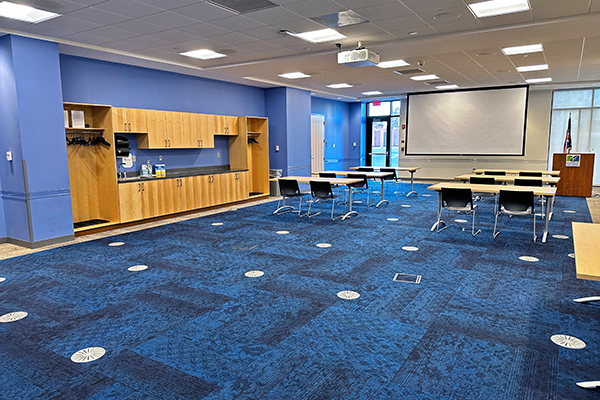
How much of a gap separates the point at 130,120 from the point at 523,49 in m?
Answer: 7.34

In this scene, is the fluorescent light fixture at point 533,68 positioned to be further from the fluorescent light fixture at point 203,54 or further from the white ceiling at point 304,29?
the fluorescent light fixture at point 203,54

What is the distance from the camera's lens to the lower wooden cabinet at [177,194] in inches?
296

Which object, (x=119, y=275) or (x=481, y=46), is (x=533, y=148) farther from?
(x=119, y=275)

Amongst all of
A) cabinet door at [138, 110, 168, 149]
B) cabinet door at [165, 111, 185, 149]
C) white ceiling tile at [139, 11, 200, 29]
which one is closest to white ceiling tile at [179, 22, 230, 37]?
white ceiling tile at [139, 11, 200, 29]

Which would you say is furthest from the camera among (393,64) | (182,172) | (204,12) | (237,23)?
(182,172)

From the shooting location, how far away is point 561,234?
257 inches

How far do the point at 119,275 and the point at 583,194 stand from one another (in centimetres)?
1132

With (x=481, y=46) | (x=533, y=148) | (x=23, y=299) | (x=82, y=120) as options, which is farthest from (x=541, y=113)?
(x=23, y=299)

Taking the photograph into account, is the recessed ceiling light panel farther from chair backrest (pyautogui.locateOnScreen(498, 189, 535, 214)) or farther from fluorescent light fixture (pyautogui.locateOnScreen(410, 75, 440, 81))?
chair backrest (pyautogui.locateOnScreen(498, 189, 535, 214))

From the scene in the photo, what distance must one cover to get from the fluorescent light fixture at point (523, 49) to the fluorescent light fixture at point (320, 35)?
3.22m

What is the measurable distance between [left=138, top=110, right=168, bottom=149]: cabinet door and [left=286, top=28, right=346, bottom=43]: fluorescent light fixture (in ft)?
11.6

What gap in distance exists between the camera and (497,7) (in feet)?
16.7

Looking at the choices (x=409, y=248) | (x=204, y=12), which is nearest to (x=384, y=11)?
(x=204, y=12)

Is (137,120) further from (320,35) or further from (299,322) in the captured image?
(299,322)
